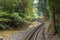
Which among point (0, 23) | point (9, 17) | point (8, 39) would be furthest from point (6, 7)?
point (8, 39)

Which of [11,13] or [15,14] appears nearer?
[15,14]

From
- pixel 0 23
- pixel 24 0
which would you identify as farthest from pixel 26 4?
pixel 0 23

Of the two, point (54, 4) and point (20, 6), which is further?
point (20, 6)

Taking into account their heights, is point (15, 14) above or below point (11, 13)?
below

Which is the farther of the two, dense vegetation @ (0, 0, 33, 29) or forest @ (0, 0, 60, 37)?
dense vegetation @ (0, 0, 33, 29)

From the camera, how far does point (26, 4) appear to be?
3269 centimetres

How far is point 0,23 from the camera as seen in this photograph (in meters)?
22.4

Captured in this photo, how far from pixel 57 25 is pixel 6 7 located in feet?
38.6

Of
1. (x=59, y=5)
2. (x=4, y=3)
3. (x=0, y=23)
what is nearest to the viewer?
(x=59, y=5)

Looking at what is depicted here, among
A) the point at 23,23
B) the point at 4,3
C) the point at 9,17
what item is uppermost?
the point at 4,3

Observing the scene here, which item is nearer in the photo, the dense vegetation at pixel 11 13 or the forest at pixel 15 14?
the forest at pixel 15 14

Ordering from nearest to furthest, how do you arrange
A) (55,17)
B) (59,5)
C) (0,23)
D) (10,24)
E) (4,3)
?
(59,5), (55,17), (0,23), (10,24), (4,3)

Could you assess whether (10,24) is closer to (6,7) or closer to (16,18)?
(16,18)

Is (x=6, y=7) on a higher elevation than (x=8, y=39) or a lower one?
higher
